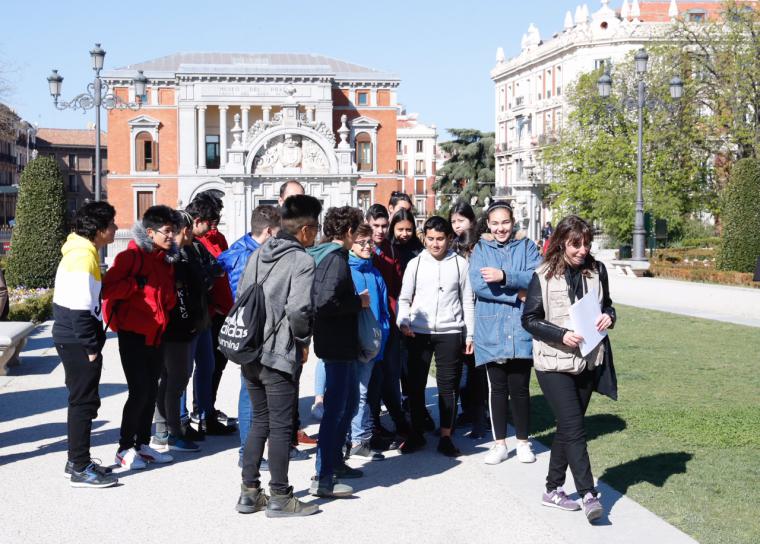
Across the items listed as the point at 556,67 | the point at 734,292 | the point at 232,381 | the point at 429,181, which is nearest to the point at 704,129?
the point at 734,292

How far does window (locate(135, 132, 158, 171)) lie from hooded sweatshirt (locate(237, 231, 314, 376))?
6834cm

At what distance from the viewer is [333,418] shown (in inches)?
246

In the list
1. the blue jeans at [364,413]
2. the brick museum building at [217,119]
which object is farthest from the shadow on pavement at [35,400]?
the brick museum building at [217,119]

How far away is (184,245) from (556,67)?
65.3m

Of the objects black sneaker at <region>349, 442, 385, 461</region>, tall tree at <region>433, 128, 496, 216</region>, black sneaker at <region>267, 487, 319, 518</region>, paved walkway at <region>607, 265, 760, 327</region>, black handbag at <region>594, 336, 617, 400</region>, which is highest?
tall tree at <region>433, 128, 496, 216</region>

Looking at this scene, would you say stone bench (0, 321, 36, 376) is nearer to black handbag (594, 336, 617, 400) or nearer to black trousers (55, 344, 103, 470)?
black trousers (55, 344, 103, 470)

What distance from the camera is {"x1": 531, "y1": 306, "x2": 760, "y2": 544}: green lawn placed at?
5.80m

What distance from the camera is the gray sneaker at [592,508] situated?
550 centimetres

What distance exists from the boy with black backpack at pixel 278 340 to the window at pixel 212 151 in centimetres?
6844

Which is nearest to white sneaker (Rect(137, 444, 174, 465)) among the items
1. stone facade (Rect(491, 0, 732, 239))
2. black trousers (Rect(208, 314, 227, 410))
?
black trousers (Rect(208, 314, 227, 410))

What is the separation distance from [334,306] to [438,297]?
1.45m

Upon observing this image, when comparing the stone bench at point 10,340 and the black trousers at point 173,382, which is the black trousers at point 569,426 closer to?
the black trousers at point 173,382

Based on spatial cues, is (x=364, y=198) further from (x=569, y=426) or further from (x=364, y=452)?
(x=569, y=426)

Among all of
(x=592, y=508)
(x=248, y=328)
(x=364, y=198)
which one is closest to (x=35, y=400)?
(x=248, y=328)
